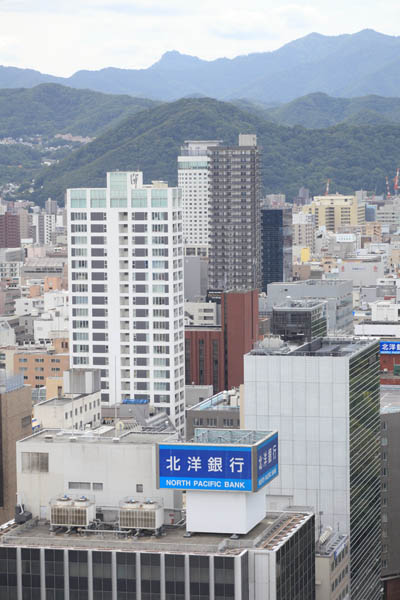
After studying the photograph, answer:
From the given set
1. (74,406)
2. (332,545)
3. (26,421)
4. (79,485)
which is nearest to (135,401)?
(74,406)

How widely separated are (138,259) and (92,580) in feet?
196

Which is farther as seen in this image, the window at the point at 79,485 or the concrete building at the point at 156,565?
the window at the point at 79,485

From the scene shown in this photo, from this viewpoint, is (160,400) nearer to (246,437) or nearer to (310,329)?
(310,329)

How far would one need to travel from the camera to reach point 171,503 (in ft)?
161

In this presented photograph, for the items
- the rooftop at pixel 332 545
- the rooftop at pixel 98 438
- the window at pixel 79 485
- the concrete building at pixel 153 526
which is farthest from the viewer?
the rooftop at pixel 332 545

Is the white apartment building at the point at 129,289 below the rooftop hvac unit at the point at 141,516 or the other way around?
the other way around

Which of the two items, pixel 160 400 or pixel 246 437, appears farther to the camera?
pixel 160 400

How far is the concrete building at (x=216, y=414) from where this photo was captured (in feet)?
278

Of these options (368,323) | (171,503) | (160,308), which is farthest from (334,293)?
(171,503)

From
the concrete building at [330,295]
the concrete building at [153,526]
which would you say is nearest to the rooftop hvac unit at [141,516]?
the concrete building at [153,526]

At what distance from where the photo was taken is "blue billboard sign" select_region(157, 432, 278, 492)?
46.3 metres

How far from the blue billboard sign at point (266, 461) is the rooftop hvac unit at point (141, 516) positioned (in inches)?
142

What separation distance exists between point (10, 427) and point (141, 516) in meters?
22.1

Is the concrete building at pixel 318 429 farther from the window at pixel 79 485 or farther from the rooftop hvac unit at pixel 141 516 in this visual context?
the rooftop hvac unit at pixel 141 516
